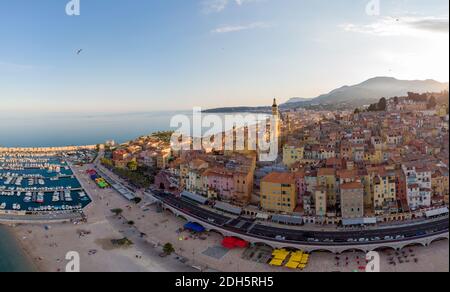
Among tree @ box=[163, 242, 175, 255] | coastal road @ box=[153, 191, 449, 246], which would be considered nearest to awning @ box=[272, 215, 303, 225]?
coastal road @ box=[153, 191, 449, 246]

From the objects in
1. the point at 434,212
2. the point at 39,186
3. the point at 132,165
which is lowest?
the point at 39,186

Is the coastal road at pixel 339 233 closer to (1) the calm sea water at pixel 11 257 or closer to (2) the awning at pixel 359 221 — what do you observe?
(2) the awning at pixel 359 221

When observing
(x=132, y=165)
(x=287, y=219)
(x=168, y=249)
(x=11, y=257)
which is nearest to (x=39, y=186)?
(x=132, y=165)

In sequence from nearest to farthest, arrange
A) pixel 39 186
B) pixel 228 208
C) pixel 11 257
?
1. pixel 11 257
2. pixel 228 208
3. pixel 39 186

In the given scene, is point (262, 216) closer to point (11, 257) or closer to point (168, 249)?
point (168, 249)

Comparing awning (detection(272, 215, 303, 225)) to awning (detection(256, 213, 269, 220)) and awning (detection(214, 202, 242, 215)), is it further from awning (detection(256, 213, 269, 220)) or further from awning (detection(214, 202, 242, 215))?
awning (detection(214, 202, 242, 215))
